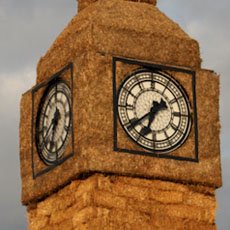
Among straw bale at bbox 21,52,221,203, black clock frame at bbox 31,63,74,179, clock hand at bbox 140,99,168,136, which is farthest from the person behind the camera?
black clock frame at bbox 31,63,74,179

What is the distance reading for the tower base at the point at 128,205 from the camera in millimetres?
29281

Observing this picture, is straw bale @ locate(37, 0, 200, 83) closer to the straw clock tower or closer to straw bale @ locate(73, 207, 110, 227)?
the straw clock tower

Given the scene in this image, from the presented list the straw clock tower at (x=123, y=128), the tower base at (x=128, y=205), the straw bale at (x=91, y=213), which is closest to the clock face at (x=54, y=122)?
the straw clock tower at (x=123, y=128)

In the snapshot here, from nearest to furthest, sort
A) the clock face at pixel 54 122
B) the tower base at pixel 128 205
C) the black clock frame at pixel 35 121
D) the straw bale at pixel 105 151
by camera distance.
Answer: the tower base at pixel 128 205 → the straw bale at pixel 105 151 → the black clock frame at pixel 35 121 → the clock face at pixel 54 122

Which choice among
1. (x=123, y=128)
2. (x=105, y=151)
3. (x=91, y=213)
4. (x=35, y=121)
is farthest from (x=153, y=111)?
(x=35, y=121)

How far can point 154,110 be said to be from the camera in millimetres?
29938

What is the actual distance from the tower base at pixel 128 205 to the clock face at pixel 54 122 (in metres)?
0.63

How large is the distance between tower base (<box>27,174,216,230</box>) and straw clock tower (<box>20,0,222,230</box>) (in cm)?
1

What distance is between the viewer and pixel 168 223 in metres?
29.8

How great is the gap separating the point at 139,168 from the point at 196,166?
0.99 m

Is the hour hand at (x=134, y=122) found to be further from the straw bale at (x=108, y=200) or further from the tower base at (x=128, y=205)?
the straw bale at (x=108, y=200)

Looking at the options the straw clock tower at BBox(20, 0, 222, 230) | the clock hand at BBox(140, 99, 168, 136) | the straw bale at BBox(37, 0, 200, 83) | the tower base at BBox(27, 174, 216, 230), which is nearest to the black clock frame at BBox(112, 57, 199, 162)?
the straw clock tower at BBox(20, 0, 222, 230)

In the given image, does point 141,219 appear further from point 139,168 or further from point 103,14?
point 103,14

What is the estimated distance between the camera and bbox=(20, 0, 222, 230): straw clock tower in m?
29.5
